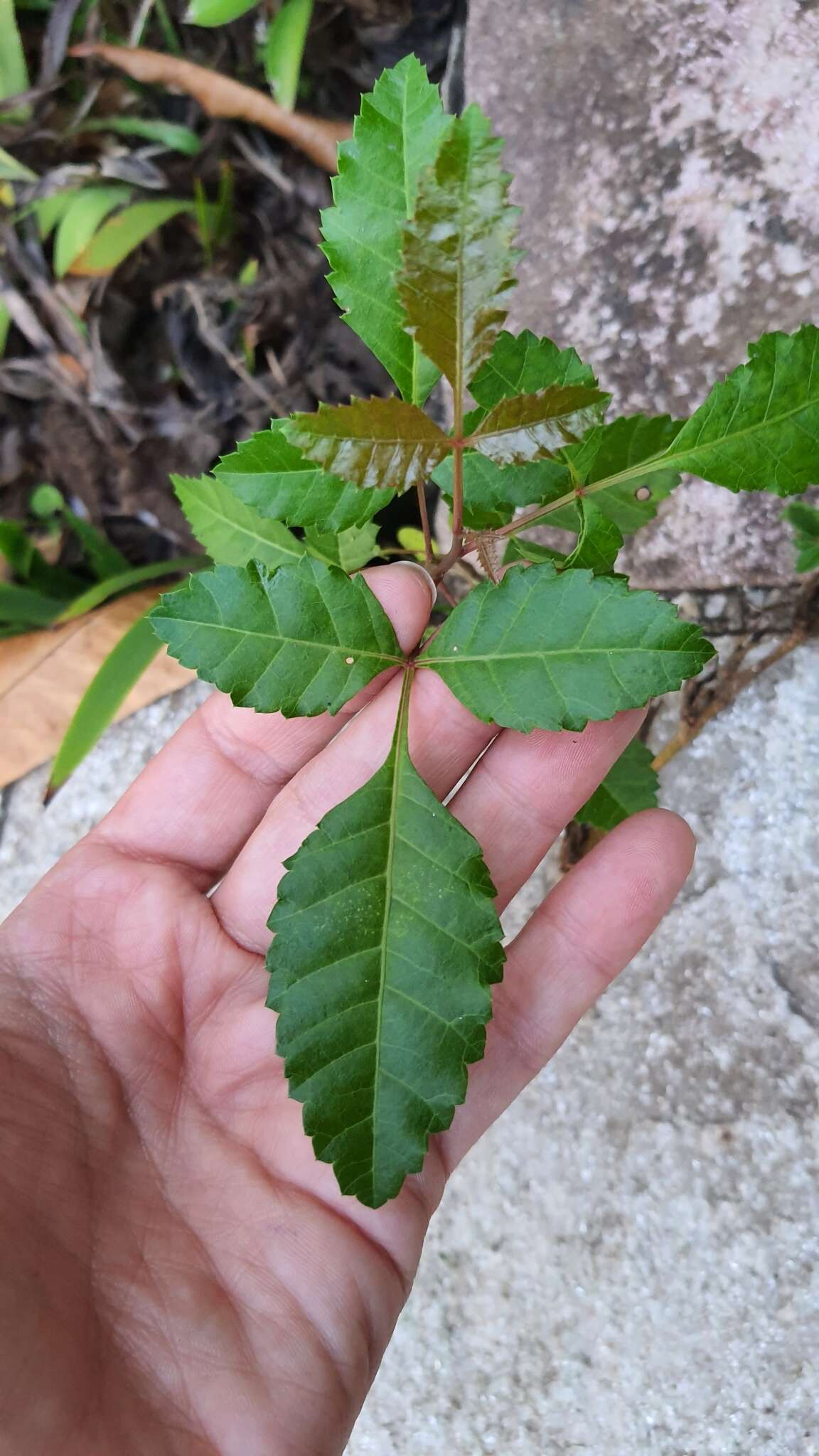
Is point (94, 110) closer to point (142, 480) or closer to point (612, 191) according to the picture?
point (142, 480)

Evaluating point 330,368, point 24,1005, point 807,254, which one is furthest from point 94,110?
point 24,1005

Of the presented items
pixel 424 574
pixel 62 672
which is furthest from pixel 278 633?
pixel 62 672

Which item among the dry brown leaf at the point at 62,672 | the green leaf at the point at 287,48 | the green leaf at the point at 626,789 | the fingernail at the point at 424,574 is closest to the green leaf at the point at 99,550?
the dry brown leaf at the point at 62,672

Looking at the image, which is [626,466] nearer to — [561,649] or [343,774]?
[561,649]

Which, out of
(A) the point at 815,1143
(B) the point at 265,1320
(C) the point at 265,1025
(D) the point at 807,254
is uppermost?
(D) the point at 807,254

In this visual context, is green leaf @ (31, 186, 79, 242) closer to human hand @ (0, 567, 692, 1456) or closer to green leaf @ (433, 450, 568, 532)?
human hand @ (0, 567, 692, 1456)
